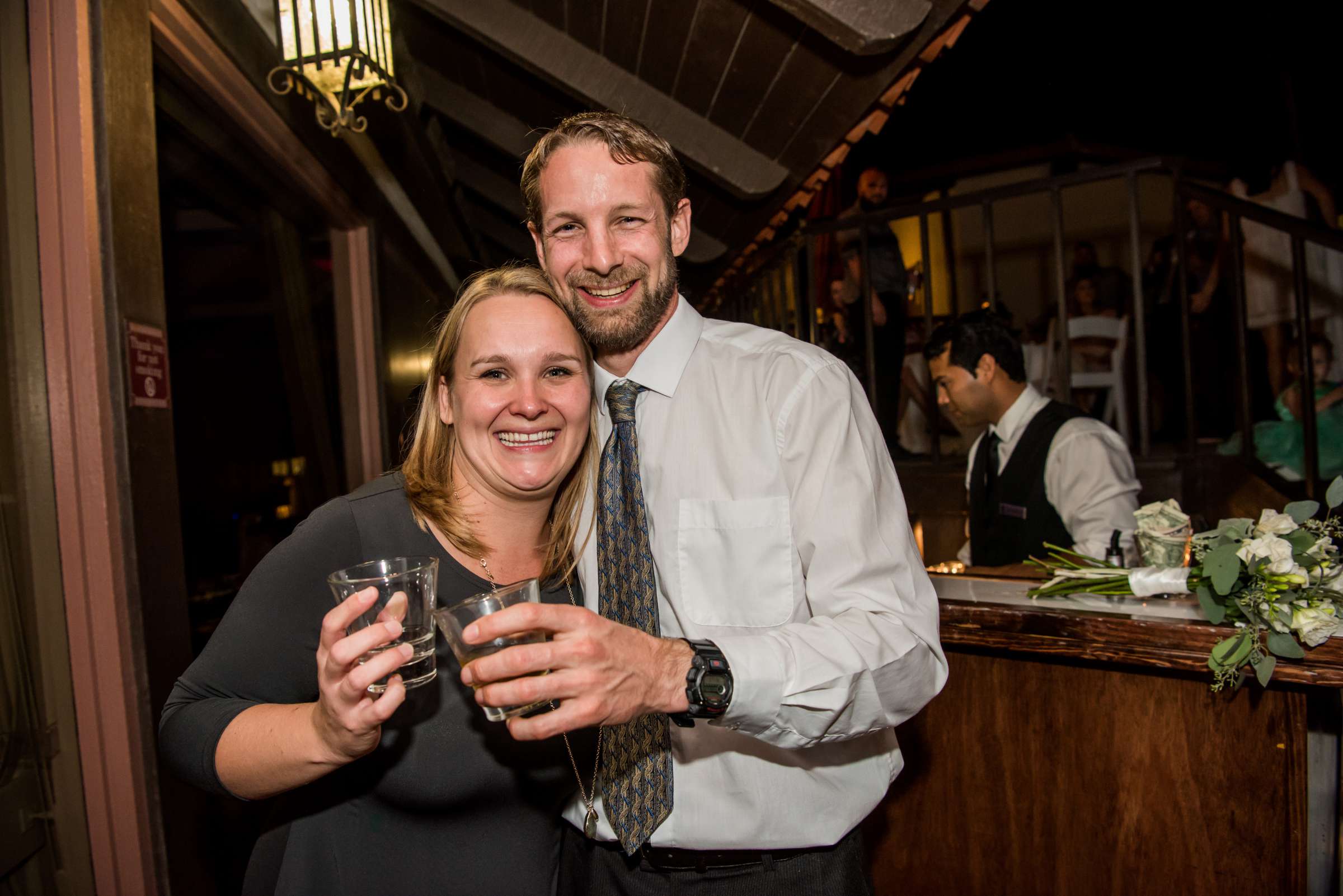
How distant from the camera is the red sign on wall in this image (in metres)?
1.94

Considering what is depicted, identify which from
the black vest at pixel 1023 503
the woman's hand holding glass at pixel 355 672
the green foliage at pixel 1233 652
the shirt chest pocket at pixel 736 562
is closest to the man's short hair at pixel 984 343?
the black vest at pixel 1023 503

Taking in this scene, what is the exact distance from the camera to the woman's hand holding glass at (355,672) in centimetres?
97

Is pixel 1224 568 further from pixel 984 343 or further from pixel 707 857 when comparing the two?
pixel 984 343

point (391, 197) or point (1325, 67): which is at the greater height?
point (1325, 67)

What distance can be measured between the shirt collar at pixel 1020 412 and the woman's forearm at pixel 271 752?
2860 mm

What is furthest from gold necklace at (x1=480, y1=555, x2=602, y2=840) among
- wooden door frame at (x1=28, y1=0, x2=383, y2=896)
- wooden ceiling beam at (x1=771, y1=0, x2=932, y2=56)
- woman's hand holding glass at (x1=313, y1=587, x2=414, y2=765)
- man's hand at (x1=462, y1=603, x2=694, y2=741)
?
wooden ceiling beam at (x1=771, y1=0, x2=932, y2=56)

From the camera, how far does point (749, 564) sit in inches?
53.3

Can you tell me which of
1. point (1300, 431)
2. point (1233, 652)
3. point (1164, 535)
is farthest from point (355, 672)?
point (1300, 431)

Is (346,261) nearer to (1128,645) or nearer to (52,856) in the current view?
(52,856)

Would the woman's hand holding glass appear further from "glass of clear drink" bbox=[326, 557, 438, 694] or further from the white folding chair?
the white folding chair

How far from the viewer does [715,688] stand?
1.03 metres

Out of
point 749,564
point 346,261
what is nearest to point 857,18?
point 749,564

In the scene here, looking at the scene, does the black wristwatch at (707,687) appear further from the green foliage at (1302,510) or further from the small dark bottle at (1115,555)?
the small dark bottle at (1115,555)

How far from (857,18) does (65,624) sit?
282 centimetres
